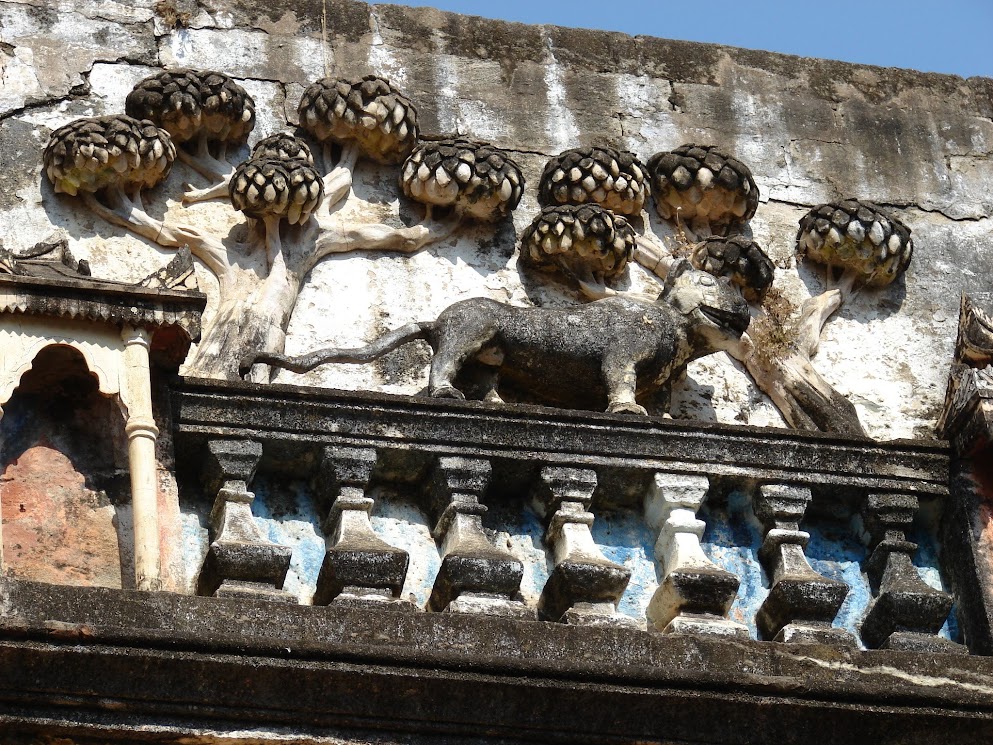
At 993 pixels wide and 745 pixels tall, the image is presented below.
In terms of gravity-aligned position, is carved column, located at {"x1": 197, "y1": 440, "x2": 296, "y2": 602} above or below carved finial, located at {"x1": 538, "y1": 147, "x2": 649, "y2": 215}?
below

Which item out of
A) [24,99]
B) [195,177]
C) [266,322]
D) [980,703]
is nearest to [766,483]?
[980,703]

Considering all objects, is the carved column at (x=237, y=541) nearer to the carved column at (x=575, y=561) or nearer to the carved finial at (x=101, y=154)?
the carved column at (x=575, y=561)

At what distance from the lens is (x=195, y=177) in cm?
997

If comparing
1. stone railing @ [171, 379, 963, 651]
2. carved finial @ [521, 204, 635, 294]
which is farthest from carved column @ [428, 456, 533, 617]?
carved finial @ [521, 204, 635, 294]

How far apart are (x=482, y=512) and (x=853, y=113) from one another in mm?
3551

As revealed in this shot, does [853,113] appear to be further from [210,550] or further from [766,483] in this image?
[210,550]

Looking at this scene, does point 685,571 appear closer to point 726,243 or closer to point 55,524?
point 726,243

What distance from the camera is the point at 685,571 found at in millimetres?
8508

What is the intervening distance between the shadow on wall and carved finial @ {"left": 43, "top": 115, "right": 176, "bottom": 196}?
1419 mm

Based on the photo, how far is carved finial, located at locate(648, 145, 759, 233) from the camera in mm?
10422

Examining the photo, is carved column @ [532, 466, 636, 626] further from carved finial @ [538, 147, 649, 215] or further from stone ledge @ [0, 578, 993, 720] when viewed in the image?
carved finial @ [538, 147, 649, 215]

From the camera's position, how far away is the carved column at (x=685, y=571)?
841cm

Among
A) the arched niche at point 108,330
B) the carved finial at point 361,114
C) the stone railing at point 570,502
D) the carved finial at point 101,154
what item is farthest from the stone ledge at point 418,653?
the carved finial at point 361,114

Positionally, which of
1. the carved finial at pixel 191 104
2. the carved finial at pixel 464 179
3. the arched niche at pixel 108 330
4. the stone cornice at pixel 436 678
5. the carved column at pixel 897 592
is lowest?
the stone cornice at pixel 436 678
